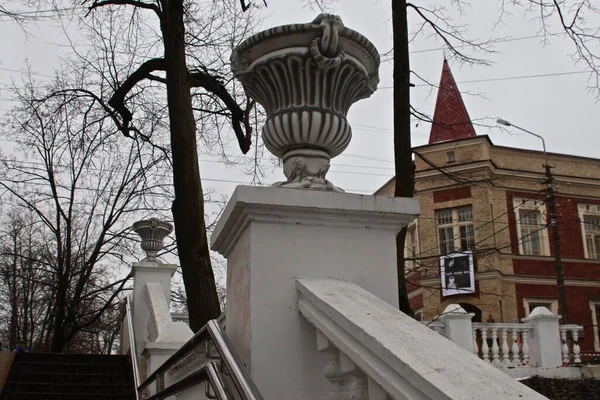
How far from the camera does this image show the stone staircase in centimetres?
726

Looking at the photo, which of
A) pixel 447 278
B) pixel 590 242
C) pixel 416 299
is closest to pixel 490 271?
pixel 447 278

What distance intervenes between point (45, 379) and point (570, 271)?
2224cm

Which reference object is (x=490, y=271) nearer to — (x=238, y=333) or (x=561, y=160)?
(x=561, y=160)

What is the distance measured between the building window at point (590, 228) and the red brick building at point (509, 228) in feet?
0.14

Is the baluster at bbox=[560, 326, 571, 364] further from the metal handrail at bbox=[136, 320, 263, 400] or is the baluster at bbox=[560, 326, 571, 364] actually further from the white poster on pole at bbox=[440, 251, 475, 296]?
the metal handrail at bbox=[136, 320, 263, 400]

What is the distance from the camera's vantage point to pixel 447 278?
22.4 meters

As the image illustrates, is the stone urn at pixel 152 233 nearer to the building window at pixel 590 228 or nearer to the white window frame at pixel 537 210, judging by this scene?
the white window frame at pixel 537 210

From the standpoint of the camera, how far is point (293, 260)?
2252 millimetres

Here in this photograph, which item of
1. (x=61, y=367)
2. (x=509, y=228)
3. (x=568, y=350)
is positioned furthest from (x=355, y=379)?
(x=509, y=228)

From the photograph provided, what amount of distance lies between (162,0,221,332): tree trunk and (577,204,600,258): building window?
73.1 ft

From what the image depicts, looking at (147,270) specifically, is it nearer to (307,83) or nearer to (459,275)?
(307,83)

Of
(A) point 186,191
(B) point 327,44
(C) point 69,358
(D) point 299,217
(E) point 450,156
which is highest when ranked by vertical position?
(E) point 450,156

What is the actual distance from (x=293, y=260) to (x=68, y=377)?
267 inches

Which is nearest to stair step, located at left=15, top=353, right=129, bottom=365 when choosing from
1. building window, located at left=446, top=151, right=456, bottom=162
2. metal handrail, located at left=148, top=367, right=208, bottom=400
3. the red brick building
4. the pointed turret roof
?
metal handrail, located at left=148, top=367, right=208, bottom=400
